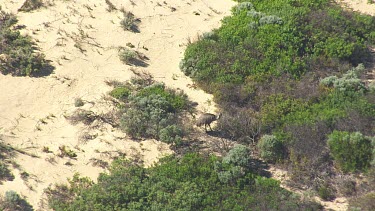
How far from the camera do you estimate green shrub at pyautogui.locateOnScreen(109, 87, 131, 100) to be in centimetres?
2003

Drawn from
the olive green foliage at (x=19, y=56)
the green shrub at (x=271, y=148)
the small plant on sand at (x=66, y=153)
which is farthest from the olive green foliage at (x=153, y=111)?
the olive green foliage at (x=19, y=56)

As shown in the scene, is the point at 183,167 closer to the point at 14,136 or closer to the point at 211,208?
the point at 211,208

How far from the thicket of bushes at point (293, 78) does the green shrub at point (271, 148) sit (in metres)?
0.03

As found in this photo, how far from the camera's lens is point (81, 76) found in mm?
21344

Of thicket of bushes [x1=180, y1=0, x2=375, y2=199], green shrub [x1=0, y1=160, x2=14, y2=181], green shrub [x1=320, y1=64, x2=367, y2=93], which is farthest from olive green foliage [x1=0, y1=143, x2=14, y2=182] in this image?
green shrub [x1=320, y1=64, x2=367, y2=93]

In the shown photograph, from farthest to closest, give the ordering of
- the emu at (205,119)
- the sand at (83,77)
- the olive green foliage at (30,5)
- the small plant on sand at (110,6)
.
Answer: the small plant on sand at (110,6) < the olive green foliage at (30,5) < the emu at (205,119) < the sand at (83,77)

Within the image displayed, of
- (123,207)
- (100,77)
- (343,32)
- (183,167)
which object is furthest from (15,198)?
(343,32)

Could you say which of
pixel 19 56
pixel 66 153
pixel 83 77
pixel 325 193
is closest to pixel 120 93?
pixel 83 77

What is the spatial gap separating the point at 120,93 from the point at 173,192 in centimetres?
522

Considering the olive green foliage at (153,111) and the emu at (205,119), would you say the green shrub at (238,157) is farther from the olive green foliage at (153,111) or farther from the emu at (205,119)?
the olive green foliage at (153,111)

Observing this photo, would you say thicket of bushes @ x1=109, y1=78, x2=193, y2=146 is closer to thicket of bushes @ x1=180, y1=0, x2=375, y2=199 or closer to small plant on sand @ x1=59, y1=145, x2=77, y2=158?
thicket of bushes @ x1=180, y1=0, x2=375, y2=199

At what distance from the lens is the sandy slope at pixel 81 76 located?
1773 centimetres

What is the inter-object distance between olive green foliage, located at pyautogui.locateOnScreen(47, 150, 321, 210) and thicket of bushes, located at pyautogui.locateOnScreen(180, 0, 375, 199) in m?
1.43

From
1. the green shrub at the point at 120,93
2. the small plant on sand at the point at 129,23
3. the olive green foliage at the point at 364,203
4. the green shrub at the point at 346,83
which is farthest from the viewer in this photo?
the small plant on sand at the point at 129,23
